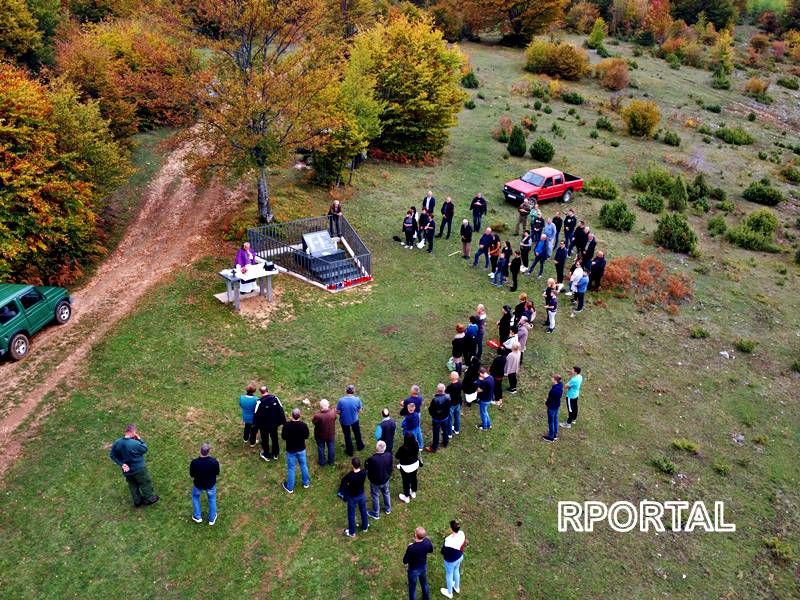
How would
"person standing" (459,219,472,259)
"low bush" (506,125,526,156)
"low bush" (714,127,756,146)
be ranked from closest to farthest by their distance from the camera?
"person standing" (459,219,472,259), "low bush" (506,125,526,156), "low bush" (714,127,756,146)

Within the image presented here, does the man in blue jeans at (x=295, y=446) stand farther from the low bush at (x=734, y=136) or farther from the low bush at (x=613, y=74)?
the low bush at (x=613, y=74)

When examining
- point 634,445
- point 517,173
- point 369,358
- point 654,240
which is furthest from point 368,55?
point 634,445

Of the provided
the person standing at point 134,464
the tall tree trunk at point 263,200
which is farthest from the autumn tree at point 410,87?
the person standing at point 134,464

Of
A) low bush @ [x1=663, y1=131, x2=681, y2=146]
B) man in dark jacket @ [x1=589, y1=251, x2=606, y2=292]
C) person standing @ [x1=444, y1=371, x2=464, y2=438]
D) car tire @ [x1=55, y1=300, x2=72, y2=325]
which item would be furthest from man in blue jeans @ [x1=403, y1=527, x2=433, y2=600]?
low bush @ [x1=663, y1=131, x2=681, y2=146]

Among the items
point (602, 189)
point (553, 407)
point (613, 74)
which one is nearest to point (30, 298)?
point (553, 407)

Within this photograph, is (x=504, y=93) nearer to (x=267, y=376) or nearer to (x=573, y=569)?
(x=267, y=376)

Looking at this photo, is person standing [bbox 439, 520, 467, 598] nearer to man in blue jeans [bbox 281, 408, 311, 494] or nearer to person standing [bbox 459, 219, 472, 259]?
man in blue jeans [bbox 281, 408, 311, 494]

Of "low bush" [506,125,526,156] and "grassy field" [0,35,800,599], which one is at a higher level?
"low bush" [506,125,526,156]
